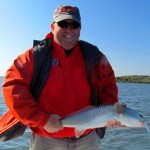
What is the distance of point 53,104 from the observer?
5008 mm

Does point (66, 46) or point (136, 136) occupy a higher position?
point (66, 46)

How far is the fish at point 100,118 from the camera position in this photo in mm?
4828

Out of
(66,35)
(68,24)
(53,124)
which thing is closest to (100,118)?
(53,124)

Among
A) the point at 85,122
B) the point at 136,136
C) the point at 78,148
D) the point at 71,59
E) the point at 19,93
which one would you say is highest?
the point at 71,59

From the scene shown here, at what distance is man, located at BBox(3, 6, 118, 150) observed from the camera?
4.80 m

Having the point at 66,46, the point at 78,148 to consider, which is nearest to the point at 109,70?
the point at 66,46

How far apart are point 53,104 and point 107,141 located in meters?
8.26

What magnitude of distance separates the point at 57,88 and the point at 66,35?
0.73 metres

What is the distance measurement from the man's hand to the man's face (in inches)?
39.5

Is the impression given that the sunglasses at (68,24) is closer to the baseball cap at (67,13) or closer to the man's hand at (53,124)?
the baseball cap at (67,13)

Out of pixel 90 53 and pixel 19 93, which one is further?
pixel 90 53

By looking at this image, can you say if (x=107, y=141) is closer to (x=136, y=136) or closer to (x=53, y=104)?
(x=136, y=136)

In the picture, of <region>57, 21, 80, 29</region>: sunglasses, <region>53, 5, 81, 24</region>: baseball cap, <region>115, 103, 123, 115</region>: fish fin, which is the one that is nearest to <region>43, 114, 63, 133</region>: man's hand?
<region>115, 103, 123, 115</region>: fish fin

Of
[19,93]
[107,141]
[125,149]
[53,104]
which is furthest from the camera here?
[107,141]
